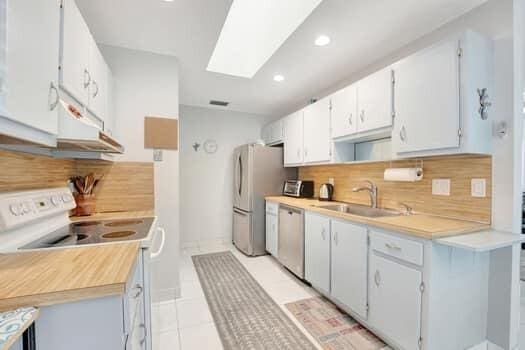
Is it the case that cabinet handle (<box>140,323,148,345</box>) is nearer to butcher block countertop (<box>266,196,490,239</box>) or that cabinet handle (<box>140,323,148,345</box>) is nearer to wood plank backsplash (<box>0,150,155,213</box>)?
wood plank backsplash (<box>0,150,155,213</box>)

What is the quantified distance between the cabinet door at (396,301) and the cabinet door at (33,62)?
2.04m

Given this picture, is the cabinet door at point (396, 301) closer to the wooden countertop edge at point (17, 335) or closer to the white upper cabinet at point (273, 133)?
the wooden countertop edge at point (17, 335)

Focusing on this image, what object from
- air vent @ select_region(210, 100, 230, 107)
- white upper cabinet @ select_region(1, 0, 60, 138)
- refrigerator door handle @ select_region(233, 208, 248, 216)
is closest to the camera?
white upper cabinet @ select_region(1, 0, 60, 138)

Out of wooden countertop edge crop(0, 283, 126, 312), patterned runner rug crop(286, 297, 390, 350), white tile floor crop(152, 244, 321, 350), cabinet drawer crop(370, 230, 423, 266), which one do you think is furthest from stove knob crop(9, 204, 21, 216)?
cabinet drawer crop(370, 230, 423, 266)

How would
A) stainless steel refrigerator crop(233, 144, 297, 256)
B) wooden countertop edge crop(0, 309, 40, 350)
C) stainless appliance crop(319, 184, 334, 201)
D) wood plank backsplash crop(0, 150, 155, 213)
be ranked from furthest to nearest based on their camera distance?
stainless steel refrigerator crop(233, 144, 297, 256) → stainless appliance crop(319, 184, 334, 201) → wood plank backsplash crop(0, 150, 155, 213) → wooden countertop edge crop(0, 309, 40, 350)

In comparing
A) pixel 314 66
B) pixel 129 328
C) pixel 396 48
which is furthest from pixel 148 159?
pixel 396 48

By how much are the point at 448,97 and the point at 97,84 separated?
7.92ft

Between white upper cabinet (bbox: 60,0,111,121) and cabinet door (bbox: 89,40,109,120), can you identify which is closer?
white upper cabinet (bbox: 60,0,111,121)

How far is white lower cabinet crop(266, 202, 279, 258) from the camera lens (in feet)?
10.7

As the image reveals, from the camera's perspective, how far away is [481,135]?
1.56 meters

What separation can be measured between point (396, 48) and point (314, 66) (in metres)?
0.77

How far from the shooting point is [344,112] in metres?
2.46

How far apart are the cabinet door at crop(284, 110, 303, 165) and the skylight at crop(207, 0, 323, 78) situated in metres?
0.89

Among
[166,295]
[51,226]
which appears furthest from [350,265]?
[51,226]
